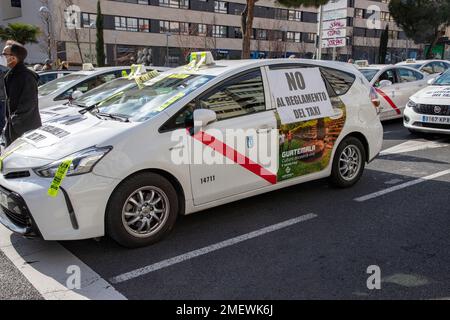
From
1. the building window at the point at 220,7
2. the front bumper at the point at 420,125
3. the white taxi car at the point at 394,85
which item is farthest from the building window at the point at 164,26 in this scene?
the front bumper at the point at 420,125

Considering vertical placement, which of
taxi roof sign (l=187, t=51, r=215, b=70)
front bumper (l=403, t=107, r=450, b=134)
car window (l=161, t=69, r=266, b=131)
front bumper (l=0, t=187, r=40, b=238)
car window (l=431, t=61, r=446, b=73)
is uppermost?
car window (l=431, t=61, r=446, b=73)

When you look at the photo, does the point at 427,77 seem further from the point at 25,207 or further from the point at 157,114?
the point at 25,207

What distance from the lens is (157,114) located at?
12.8 ft

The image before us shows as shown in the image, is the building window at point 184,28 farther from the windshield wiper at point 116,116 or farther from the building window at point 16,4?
the windshield wiper at point 116,116

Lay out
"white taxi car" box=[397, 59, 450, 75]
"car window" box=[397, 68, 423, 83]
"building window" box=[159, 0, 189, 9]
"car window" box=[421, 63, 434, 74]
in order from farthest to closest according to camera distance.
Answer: "building window" box=[159, 0, 189, 9], "car window" box=[421, 63, 434, 74], "white taxi car" box=[397, 59, 450, 75], "car window" box=[397, 68, 423, 83]

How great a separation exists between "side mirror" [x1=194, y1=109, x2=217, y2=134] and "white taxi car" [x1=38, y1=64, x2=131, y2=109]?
5134mm

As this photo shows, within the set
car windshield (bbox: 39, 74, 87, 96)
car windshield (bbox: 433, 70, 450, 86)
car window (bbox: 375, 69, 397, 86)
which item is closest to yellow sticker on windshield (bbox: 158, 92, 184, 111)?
car windshield (bbox: 39, 74, 87, 96)

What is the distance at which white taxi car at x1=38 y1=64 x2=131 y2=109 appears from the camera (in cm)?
852

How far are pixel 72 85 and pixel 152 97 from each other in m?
5.26

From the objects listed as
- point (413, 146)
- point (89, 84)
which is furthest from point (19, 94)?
point (413, 146)

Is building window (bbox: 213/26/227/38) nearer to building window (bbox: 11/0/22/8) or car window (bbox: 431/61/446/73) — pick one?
building window (bbox: 11/0/22/8)

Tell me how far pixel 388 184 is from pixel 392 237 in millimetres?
1838

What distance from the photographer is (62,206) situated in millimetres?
3377
